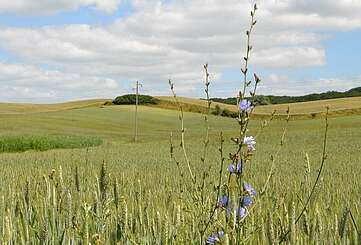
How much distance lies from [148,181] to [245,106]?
614cm

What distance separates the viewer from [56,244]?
2.33 metres

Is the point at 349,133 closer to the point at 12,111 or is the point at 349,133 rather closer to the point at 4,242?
the point at 4,242

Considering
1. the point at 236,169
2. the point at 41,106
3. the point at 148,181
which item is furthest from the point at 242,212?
the point at 41,106

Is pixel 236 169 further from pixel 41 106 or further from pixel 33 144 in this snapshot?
pixel 41 106

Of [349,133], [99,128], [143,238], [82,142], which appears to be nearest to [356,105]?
[99,128]

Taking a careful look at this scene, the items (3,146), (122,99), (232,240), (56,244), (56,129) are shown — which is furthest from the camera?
(122,99)

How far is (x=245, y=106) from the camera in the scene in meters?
1.89

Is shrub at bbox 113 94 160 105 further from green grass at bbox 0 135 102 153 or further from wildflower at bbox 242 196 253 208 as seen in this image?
wildflower at bbox 242 196 253 208

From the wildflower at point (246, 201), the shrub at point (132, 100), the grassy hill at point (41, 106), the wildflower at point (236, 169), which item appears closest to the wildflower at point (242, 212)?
the wildflower at point (246, 201)

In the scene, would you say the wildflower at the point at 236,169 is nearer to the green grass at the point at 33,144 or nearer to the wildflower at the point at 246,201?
the wildflower at the point at 246,201

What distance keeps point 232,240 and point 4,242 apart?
0.79m

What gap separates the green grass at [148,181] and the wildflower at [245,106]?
0.27 meters

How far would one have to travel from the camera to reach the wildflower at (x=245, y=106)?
188cm

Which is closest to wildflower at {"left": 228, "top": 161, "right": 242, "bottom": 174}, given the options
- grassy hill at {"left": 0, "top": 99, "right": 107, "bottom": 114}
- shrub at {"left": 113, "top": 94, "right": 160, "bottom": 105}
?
grassy hill at {"left": 0, "top": 99, "right": 107, "bottom": 114}
